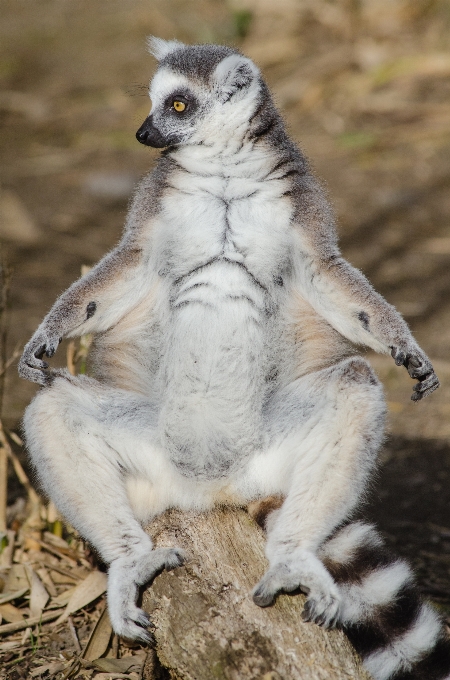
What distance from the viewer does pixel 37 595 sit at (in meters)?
3.51

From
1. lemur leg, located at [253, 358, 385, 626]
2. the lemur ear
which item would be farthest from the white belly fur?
the lemur ear

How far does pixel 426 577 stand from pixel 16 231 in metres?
5.36

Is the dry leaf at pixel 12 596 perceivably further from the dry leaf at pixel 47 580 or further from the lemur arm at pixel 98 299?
the lemur arm at pixel 98 299

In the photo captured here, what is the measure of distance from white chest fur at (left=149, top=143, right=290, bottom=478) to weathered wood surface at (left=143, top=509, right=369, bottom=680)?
32 cm

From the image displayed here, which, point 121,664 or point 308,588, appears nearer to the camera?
point 308,588

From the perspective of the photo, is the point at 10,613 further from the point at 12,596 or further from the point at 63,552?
the point at 63,552

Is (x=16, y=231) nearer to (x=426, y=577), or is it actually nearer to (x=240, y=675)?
(x=426, y=577)

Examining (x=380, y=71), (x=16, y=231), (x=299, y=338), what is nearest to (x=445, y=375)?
(x=299, y=338)

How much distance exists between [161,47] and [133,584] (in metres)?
2.25

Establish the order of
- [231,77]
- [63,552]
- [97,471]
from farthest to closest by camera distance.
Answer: [63,552], [231,77], [97,471]

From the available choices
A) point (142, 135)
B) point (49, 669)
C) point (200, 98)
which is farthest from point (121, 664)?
point (200, 98)

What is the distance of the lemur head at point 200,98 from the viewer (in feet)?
10.5

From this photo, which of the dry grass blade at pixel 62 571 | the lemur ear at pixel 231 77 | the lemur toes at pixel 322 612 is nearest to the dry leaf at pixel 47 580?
the dry grass blade at pixel 62 571

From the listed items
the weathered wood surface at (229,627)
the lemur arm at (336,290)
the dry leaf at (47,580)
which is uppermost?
the lemur arm at (336,290)
